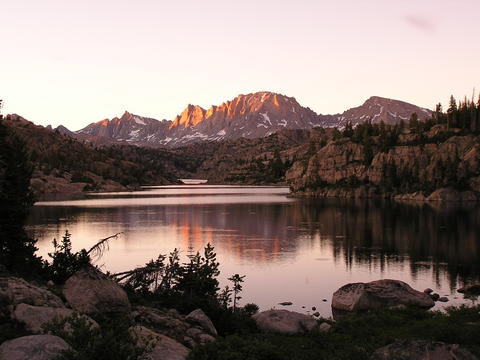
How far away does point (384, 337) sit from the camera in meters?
27.1

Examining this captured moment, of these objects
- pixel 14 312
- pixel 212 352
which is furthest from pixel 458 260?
pixel 14 312

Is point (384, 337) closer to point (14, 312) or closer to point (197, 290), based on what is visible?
point (197, 290)

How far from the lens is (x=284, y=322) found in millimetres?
29219

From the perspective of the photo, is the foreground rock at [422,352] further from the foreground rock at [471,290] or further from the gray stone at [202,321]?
the foreground rock at [471,290]

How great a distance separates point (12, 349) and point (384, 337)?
20.1 metres

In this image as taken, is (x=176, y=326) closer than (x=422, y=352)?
No

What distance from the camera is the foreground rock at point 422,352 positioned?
20.5m

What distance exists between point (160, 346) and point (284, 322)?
37.6 ft

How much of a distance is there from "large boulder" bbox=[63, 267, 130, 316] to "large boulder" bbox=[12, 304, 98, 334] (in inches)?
87.9

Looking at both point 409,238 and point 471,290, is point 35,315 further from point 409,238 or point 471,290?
point 409,238

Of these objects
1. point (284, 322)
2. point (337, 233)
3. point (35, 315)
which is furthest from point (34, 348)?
point (337, 233)

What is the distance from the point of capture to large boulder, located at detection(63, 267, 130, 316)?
869 inches

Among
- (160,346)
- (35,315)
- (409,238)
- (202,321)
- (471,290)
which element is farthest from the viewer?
(409,238)

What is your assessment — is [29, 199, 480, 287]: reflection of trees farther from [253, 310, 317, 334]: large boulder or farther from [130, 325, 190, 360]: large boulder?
[130, 325, 190, 360]: large boulder
